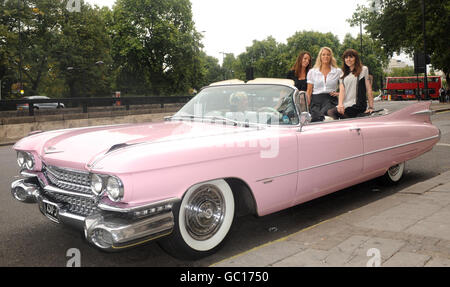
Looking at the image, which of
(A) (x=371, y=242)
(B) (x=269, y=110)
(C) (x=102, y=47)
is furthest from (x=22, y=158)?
(C) (x=102, y=47)

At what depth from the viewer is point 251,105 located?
4.30 metres

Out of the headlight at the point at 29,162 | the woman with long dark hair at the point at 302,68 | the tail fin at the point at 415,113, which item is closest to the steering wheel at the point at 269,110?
the tail fin at the point at 415,113

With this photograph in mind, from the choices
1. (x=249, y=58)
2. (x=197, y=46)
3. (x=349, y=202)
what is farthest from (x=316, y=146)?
(x=249, y=58)

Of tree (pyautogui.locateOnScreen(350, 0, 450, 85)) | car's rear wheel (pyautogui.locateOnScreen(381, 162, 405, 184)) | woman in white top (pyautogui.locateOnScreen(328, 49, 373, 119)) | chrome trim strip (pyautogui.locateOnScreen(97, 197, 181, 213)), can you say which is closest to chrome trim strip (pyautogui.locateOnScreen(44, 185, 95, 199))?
chrome trim strip (pyautogui.locateOnScreen(97, 197, 181, 213))

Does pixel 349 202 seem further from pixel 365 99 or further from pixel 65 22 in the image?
pixel 65 22

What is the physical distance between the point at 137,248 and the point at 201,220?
78cm

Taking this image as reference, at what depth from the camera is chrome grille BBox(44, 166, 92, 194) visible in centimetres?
327

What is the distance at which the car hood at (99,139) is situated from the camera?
3.27 m

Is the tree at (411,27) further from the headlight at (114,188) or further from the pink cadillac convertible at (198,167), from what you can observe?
the headlight at (114,188)

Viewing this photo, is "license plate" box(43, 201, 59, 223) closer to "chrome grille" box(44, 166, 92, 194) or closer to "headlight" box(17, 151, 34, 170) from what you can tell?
"chrome grille" box(44, 166, 92, 194)

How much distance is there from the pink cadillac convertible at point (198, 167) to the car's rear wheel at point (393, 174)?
0.84 meters

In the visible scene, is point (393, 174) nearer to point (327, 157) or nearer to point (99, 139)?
point (327, 157)

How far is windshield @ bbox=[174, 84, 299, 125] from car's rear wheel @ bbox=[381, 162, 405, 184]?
7.56 feet

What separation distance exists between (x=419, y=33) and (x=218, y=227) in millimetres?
32620
